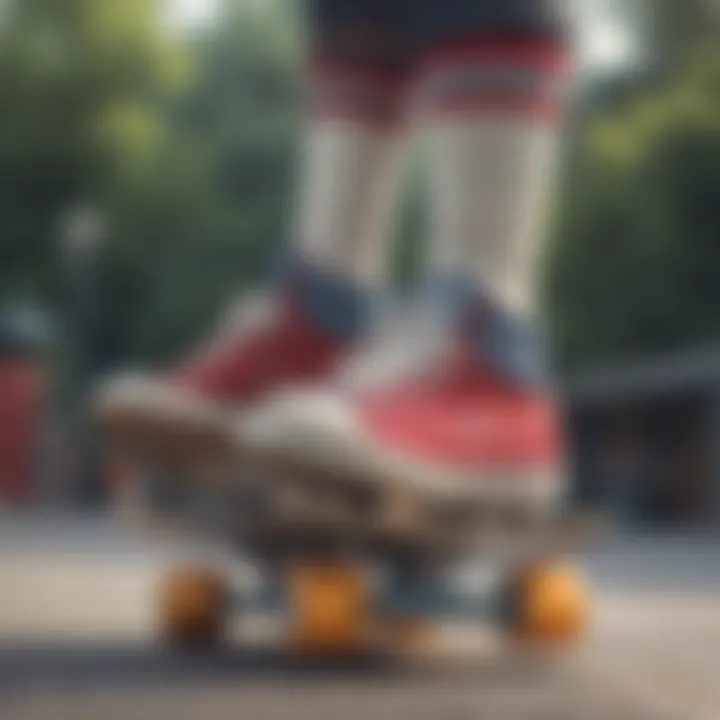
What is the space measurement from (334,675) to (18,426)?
40.0ft

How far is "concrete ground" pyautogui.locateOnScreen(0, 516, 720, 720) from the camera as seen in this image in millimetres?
1901

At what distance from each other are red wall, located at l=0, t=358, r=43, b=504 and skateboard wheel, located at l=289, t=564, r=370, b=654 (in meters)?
11.5

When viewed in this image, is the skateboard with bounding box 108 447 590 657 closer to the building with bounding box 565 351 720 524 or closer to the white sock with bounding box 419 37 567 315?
the white sock with bounding box 419 37 567 315

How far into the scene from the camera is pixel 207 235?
15016mm

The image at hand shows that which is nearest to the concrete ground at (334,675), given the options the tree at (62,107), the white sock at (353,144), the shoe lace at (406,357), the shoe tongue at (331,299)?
the shoe lace at (406,357)

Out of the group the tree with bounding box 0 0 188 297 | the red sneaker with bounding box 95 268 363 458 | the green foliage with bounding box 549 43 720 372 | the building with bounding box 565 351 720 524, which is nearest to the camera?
the red sneaker with bounding box 95 268 363 458

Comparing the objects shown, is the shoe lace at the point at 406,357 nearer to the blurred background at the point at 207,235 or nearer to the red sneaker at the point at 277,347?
the red sneaker at the point at 277,347

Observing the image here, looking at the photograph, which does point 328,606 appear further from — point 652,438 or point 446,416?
point 652,438

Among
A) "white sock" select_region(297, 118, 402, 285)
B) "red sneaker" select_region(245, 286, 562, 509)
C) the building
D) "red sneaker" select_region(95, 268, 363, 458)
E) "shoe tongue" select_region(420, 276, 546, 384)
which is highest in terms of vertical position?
the building

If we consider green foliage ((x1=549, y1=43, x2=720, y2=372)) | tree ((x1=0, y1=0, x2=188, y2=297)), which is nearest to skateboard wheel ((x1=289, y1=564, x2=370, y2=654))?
tree ((x1=0, y1=0, x2=188, y2=297))

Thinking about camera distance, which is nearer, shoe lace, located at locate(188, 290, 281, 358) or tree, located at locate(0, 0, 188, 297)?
shoe lace, located at locate(188, 290, 281, 358)

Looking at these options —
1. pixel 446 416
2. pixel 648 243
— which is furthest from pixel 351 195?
pixel 648 243

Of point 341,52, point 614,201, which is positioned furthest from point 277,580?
point 614,201

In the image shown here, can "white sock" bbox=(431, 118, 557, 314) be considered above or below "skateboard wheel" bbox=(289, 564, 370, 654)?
above
